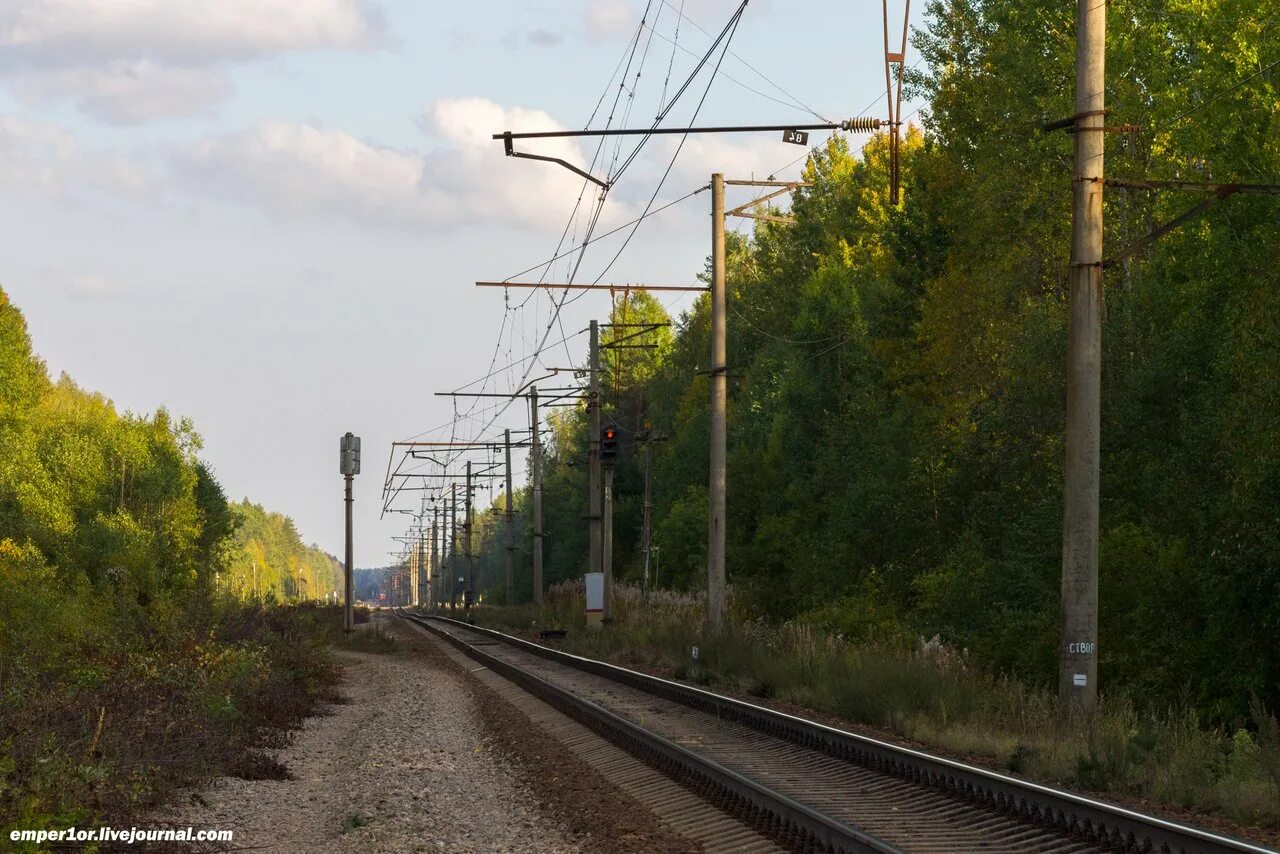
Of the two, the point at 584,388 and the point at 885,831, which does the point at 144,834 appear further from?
the point at 584,388

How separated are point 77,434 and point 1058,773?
81.3 meters

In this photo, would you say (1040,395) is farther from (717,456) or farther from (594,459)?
(594,459)

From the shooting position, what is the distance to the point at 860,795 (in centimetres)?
1206

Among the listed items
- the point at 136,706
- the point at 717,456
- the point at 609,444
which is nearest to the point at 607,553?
the point at 609,444

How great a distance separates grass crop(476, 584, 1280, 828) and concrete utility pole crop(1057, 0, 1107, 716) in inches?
32.2

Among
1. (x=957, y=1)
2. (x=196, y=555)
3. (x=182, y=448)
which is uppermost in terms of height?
(x=957, y=1)

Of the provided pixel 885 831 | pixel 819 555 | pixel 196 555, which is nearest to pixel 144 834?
pixel 885 831

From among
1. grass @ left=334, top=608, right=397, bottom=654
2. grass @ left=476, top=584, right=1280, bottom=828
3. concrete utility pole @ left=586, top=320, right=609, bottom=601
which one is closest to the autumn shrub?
grass @ left=476, top=584, right=1280, bottom=828

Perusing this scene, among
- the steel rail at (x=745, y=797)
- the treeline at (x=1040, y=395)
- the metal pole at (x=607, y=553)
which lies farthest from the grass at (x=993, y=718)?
the metal pole at (x=607, y=553)

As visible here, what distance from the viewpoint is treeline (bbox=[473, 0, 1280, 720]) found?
20.5m

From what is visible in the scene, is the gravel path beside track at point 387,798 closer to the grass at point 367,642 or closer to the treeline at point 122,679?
the treeline at point 122,679

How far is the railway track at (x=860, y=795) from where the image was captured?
935 centimetres

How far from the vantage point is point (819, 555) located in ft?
133

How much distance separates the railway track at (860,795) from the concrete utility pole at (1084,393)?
3076 mm
